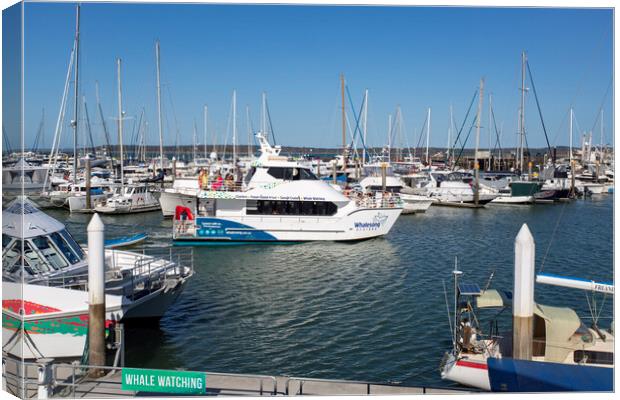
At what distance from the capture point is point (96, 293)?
7.84 meters

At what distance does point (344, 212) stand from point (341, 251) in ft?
6.16

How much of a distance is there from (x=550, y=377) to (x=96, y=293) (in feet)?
17.9

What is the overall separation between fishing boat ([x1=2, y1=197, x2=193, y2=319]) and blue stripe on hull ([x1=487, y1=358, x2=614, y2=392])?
5.85 meters

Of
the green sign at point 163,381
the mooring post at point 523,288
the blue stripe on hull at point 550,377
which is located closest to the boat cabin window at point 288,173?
the blue stripe on hull at point 550,377

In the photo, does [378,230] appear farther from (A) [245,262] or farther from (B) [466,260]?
(A) [245,262]

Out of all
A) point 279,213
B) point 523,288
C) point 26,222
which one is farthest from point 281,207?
point 523,288

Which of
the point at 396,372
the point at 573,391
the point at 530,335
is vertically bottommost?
the point at 396,372

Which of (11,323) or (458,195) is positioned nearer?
(11,323)

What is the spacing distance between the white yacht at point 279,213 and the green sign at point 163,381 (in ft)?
50.5

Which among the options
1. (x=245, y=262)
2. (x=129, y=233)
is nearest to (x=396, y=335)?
(x=245, y=262)

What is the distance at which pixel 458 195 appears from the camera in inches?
1512

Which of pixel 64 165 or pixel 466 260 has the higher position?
pixel 64 165

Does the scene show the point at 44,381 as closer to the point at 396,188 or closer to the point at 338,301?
the point at 338,301

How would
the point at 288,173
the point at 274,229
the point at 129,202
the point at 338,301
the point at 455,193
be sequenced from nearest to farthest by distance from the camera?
1. the point at 338,301
2. the point at 274,229
3. the point at 288,173
4. the point at 129,202
5. the point at 455,193
